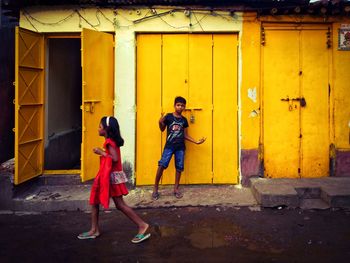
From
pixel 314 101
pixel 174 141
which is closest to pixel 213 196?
pixel 174 141

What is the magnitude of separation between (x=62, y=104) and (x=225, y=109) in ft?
12.5

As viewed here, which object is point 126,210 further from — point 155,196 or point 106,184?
point 155,196

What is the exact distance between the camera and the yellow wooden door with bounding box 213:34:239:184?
723 cm

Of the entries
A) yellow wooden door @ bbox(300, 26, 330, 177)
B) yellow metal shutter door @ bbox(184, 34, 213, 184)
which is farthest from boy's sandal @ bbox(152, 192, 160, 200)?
yellow wooden door @ bbox(300, 26, 330, 177)

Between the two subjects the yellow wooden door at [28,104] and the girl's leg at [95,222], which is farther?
the yellow wooden door at [28,104]

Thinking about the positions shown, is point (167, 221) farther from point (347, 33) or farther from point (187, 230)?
point (347, 33)

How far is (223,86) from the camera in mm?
7266

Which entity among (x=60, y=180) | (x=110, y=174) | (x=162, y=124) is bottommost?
(x=60, y=180)

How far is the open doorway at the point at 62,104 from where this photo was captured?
305 inches

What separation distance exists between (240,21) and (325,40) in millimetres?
1690

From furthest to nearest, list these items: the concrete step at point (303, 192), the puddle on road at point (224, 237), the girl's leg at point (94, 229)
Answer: the concrete step at point (303, 192) → the girl's leg at point (94, 229) → the puddle on road at point (224, 237)

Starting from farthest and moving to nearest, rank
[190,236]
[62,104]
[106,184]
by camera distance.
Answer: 1. [62,104]
2. [190,236]
3. [106,184]

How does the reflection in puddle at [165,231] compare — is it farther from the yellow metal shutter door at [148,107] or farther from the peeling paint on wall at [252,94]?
the peeling paint on wall at [252,94]

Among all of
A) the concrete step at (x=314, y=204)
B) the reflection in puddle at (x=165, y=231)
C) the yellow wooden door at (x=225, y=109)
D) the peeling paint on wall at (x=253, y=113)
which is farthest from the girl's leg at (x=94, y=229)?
the peeling paint on wall at (x=253, y=113)
